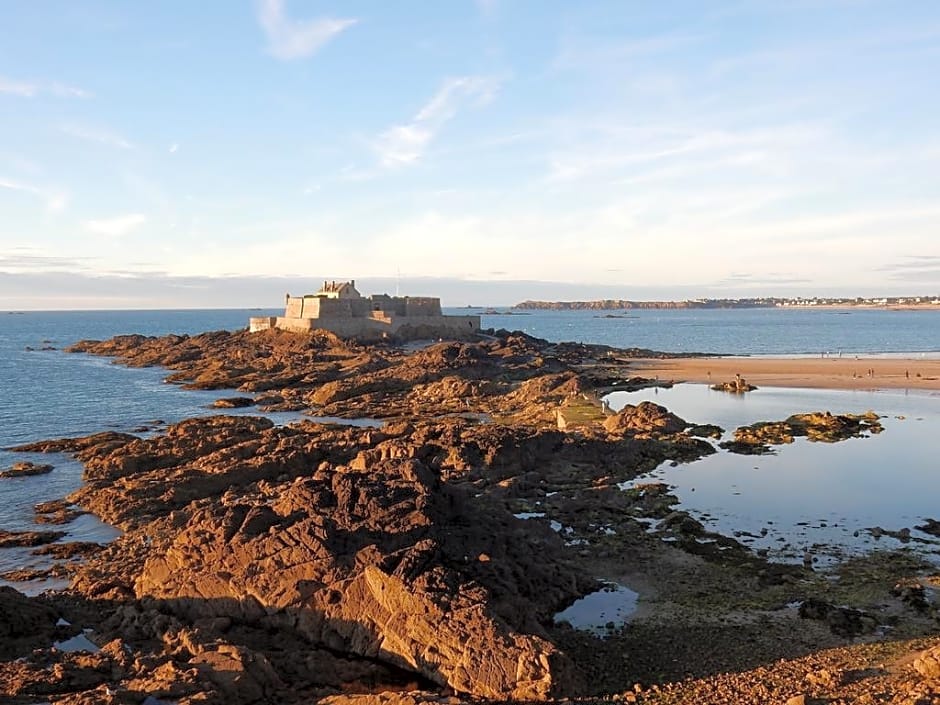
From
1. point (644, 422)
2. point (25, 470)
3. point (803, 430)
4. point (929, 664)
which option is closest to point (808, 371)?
point (803, 430)

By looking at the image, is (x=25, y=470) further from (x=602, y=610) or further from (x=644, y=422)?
(x=644, y=422)

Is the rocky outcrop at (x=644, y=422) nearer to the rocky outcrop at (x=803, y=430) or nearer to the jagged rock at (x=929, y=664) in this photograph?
the rocky outcrop at (x=803, y=430)

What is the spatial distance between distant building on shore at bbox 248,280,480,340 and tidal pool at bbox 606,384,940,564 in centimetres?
3780

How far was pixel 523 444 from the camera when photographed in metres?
27.3

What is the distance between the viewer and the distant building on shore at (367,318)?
7106 cm

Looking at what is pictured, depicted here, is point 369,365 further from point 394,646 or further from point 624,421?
point 394,646

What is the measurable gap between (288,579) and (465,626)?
369cm

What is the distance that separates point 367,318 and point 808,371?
1555 inches

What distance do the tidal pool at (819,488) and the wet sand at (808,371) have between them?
1350 centimetres

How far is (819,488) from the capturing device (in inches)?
965

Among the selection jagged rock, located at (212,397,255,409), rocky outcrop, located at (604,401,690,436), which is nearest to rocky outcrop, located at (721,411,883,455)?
rocky outcrop, located at (604,401,690,436)

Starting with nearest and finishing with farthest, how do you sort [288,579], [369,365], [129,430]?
1. [288,579]
2. [129,430]
3. [369,365]

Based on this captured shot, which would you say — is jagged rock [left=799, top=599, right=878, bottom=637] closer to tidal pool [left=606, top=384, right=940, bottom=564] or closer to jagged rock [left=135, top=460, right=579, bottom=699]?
tidal pool [left=606, top=384, right=940, bottom=564]

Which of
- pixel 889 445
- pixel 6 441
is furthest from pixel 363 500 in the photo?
pixel 6 441
